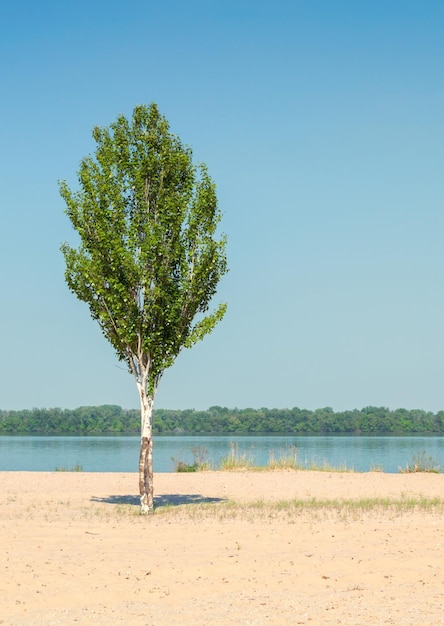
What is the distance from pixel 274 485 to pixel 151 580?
615 inches

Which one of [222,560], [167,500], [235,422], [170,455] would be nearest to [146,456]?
[167,500]

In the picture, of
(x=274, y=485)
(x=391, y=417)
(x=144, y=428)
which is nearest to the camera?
(x=144, y=428)

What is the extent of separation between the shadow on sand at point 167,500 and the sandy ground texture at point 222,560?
0.11 ft

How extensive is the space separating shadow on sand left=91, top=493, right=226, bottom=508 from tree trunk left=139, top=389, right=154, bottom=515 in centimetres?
157

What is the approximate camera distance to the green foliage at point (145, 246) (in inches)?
793

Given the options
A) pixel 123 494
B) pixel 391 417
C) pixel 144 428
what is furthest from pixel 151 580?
pixel 391 417

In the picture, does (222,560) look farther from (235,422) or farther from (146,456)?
(235,422)

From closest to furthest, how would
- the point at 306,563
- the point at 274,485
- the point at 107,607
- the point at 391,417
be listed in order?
1. the point at 107,607
2. the point at 306,563
3. the point at 274,485
4. the point at 391,417

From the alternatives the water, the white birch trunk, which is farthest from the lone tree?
the water

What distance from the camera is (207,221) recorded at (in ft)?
68.9

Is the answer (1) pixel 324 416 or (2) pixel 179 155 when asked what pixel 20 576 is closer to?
(2) pixel 179 155

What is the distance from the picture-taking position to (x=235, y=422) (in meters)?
147

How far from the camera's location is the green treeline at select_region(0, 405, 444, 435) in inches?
5566

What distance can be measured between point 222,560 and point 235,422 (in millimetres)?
134336
